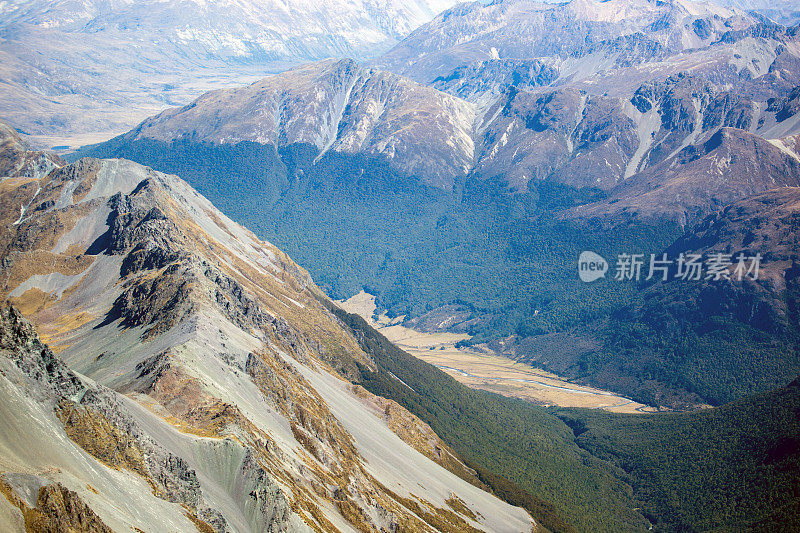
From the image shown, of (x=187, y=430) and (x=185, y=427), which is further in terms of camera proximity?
(x=185, y=427)

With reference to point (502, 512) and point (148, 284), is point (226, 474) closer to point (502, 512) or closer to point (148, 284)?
point (148, 284)

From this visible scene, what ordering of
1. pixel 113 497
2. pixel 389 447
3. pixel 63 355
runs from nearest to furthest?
1. pixel 113 497
2. pixel 63 355
3. pixel 389 447

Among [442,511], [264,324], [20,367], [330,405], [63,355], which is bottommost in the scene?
[442,511]

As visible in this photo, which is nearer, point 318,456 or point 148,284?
point 318,456

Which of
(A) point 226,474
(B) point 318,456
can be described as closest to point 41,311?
(B) point 318,456

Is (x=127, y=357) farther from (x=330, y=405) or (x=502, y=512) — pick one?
(x=502, y=512)

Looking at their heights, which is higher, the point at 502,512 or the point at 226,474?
the point at 226,474

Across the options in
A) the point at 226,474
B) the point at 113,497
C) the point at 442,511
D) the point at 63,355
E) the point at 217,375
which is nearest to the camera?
the point at 113,497
